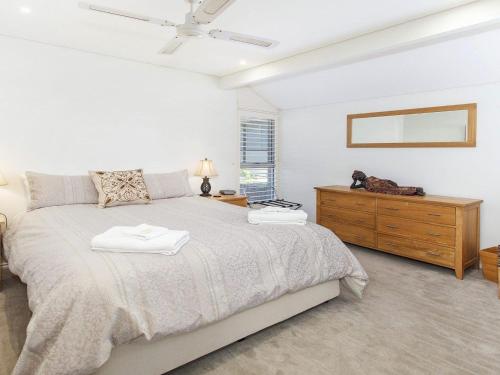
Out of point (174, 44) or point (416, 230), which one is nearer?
point (174, 44)

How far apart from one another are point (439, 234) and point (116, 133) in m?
3.72

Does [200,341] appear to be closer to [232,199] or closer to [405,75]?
[232,199]

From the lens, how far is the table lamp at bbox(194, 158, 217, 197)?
4555 millimetres

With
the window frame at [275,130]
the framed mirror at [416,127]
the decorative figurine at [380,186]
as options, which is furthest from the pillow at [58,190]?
the framed mirror at [416,127]

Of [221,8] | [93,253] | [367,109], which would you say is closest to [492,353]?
[93,253]

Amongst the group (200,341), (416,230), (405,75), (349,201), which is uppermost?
(405,75)

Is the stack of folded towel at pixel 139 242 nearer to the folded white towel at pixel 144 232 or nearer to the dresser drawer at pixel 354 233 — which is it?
the folded white towel at pixel 144 232

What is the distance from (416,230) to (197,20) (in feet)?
9.58

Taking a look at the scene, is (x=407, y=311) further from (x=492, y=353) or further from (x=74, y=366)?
(x=74, y=366)

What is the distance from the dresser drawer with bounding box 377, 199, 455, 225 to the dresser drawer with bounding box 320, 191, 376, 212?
12 cm

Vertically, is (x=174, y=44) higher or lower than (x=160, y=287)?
higher

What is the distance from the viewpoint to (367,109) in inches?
177

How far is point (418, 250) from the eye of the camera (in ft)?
11.6

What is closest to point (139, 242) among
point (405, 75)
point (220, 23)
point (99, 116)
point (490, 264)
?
point (220, 23)
